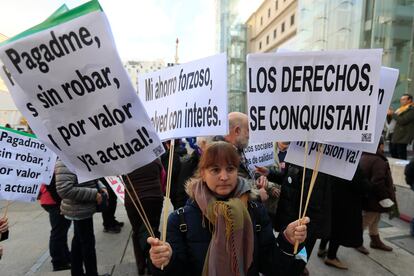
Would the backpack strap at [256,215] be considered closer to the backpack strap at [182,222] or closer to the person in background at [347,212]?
the backpack strap at [182,222]

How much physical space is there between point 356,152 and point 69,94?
1.95 metres

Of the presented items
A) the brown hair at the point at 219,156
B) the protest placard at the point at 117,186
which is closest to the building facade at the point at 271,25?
the protest placard at the point at 117,186

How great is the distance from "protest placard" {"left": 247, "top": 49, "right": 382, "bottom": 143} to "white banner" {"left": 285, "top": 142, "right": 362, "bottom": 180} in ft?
0.89

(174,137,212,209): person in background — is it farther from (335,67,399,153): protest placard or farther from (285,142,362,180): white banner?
(335,67,399,153): protest placard

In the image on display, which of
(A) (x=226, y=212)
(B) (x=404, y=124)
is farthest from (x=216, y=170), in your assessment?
(B) (x=404, y=124)

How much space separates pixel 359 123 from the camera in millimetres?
1860

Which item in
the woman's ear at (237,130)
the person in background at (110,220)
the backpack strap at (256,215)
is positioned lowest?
the person in background at (110,220)

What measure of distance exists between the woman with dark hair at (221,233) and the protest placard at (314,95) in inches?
15.0

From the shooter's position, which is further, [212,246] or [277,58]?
[277,58]

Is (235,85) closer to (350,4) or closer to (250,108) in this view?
(350,4)

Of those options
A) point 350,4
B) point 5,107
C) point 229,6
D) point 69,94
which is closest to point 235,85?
point 229,6

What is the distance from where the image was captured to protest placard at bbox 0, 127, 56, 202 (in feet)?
9.34

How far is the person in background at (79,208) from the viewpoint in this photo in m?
3.07

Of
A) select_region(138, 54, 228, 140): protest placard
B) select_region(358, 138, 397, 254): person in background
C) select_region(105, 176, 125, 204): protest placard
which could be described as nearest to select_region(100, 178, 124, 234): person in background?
select_region(105, 176, 125, 204): protest placard
